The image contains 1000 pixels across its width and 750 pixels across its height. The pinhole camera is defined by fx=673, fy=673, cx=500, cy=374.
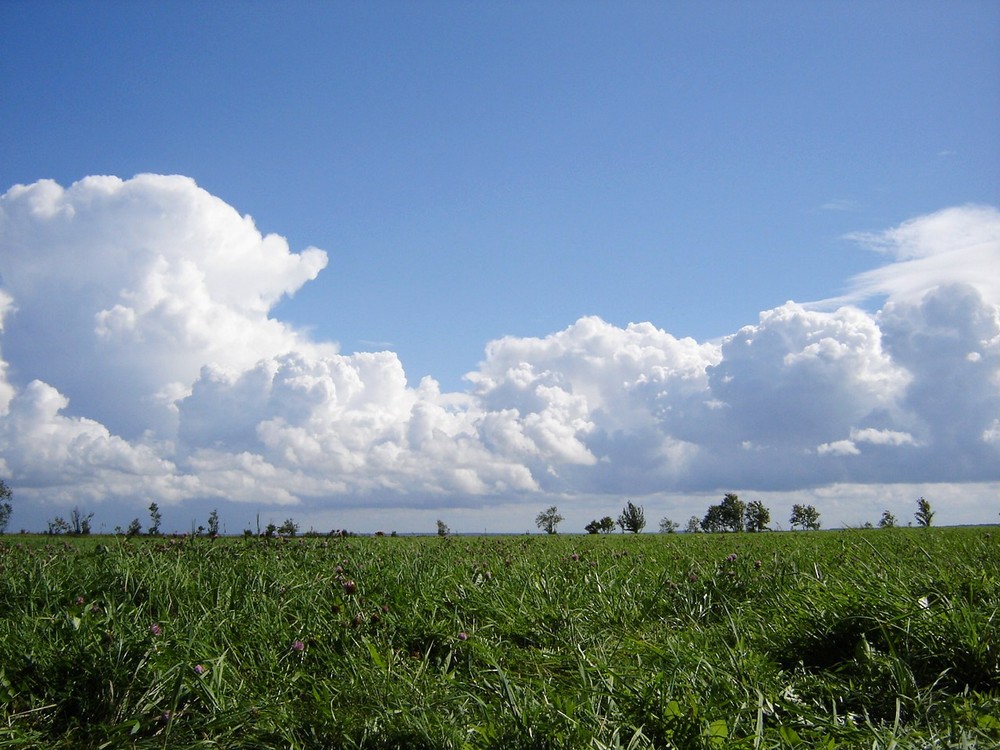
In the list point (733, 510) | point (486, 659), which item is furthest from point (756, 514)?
point (486, 659)

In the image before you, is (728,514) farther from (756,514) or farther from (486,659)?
(486,659)

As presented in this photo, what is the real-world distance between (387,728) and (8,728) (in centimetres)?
233

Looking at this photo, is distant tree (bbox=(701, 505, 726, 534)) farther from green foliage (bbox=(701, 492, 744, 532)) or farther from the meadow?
the meadow

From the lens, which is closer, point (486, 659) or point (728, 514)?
point (486, 659)

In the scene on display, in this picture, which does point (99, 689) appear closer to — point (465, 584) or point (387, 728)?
point (387, 728)

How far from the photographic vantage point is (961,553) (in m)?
9.55

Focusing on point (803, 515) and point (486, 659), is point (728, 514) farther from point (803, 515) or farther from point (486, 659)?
point (486, 659)

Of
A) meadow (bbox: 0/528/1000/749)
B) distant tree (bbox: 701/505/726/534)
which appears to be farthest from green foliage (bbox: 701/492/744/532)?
meadow (bbox: 0/528/1000/749)

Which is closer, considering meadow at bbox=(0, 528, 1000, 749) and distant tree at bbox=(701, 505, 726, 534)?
meadow at bbox=(0, 528, 1000, 749)

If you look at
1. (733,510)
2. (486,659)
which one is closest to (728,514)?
(733,510)

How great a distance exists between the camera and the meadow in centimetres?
364

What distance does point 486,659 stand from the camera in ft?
16.4

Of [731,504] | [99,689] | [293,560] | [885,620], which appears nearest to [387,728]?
[99,689]

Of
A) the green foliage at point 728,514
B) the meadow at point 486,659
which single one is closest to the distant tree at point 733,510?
the green foliage at point 728,514
